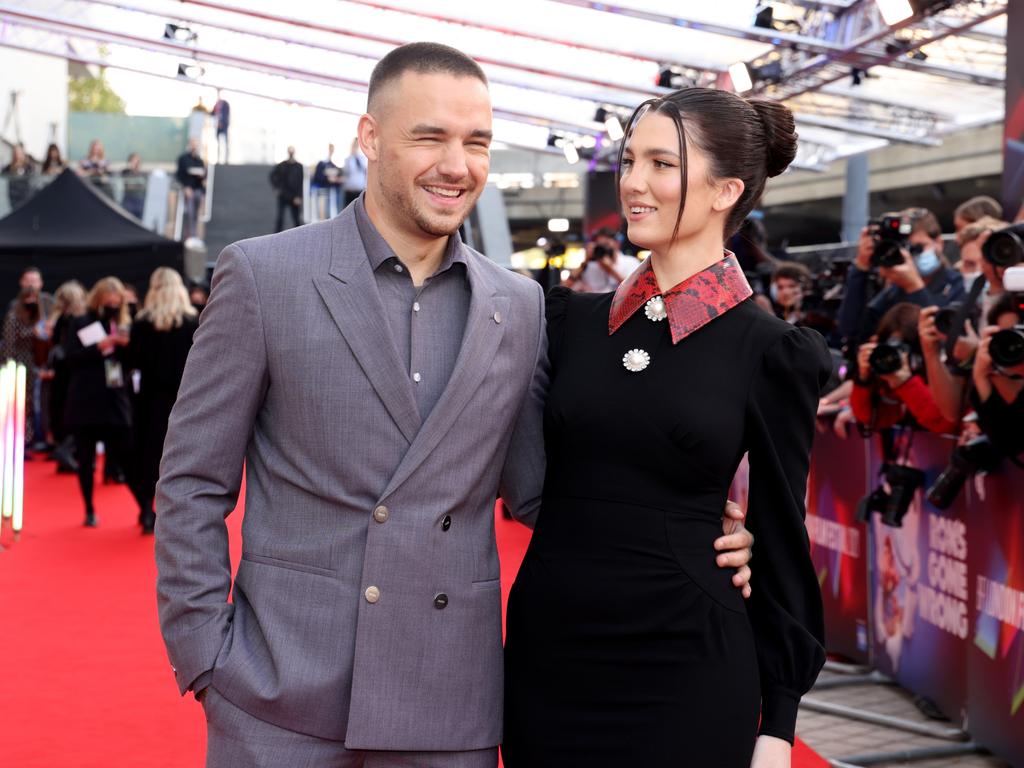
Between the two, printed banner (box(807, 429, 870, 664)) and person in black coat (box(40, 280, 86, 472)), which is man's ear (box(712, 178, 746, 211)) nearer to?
printed banner (box(807, 429, 870, 664))

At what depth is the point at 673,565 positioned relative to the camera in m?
2.16

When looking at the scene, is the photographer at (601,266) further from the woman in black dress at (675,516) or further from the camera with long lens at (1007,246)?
the woman in black dress at (675,516)

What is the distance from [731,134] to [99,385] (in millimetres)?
7782

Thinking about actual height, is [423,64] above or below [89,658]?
above

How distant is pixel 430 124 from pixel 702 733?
42.3 inches

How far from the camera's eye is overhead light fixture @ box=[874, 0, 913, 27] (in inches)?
389

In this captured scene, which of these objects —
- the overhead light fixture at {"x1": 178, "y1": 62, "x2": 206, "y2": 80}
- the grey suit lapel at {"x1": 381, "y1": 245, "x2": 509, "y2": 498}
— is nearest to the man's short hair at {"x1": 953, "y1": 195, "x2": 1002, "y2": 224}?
the grey suit lapel at {"x1": 381, "y1": 245, "x2": 509, "y2": 498}

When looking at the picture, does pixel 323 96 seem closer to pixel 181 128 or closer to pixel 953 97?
pixel 181 128

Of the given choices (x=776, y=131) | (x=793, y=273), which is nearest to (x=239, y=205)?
(x=793, y=273)

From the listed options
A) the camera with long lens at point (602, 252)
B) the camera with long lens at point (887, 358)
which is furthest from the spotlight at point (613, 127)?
the camera with long lens at point (887, 358)

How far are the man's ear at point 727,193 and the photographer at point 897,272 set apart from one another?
11.7 ft

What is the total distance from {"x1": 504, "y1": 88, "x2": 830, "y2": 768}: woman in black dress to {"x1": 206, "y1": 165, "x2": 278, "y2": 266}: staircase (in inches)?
758

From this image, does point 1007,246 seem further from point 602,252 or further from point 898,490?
point 602,252

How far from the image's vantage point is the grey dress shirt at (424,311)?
7.27 feet
